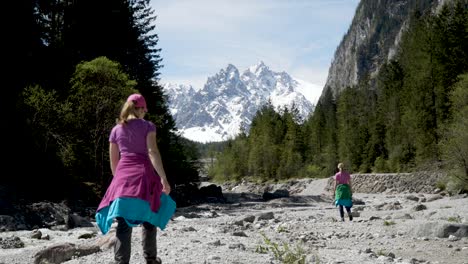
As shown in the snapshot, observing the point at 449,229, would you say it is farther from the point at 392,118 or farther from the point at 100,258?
the point at 392,118

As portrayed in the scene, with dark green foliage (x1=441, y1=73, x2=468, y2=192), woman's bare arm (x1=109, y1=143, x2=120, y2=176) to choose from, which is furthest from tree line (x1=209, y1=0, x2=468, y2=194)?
woman's bare arm (x1=109, y1=143, x2=120, y2=176)

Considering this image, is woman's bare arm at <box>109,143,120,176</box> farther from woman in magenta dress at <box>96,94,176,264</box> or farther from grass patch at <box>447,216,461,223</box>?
grass patch at <box>447,216,461,223</box>

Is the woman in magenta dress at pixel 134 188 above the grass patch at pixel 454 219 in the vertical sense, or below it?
above

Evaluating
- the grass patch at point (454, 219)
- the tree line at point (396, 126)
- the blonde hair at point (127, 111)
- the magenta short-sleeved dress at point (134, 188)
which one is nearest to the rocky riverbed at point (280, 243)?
the grass patch at point (454, 219)

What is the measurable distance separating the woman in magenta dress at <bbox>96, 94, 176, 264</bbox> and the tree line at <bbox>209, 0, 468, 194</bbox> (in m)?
29.4

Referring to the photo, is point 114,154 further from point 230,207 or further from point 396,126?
point 396,126

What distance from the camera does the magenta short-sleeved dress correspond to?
5664 mm

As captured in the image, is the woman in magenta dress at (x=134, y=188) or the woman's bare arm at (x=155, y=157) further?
the woman's bare arm at (x=155, y=157)

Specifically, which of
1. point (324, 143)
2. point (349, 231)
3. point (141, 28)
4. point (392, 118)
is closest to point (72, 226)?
point (349, 231)

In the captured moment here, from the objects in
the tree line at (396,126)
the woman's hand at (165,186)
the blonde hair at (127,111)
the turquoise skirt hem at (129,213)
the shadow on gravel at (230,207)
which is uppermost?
the tree line at (396,126)

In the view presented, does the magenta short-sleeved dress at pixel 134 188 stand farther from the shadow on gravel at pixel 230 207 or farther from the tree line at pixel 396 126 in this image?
the tree line at pixel 396 126

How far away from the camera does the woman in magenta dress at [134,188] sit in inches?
223

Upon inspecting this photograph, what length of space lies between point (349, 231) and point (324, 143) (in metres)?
86.3

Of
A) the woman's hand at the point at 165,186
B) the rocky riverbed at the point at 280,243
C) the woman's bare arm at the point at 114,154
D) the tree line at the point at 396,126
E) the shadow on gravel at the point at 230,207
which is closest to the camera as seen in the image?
the woman's hand at the point at 165,186
